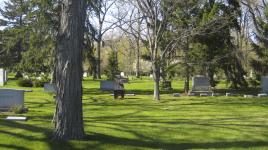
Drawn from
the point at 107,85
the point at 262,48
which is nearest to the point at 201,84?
the point at 107,85

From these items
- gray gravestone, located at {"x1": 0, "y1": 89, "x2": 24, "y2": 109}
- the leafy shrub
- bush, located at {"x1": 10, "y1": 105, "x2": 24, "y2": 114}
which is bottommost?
bush, located at {"x1": 10, "y1": 105, "x2": 24, "y2": 114}

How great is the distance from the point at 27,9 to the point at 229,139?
2132 cm

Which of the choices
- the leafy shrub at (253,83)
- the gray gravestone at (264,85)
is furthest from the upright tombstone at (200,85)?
the leafy shrub at (253,83)

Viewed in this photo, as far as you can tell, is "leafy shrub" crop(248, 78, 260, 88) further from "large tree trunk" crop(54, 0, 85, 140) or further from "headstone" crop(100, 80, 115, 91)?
"large tree trunk" crop(54, 0, 85, 140)

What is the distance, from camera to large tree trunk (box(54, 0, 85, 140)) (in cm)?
1116

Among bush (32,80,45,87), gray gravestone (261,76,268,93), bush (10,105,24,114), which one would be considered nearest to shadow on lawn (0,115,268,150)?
bush (10,105,24,114)

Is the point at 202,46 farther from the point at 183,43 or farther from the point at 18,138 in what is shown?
the point at 18,138

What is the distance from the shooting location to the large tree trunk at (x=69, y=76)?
11156 mm

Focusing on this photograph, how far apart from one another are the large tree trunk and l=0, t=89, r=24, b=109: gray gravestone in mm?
7488

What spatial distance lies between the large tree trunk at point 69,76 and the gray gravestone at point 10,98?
7.49m

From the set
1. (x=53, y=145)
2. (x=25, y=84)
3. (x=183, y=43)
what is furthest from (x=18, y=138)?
(x=25, y=84)

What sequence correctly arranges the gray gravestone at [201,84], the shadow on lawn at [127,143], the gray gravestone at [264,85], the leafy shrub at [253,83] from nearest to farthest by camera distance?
the shadow on lawn at [127,143], the gray gravestone at [201,84], the gray gravestone at [264,85], the leafy shrub at [253,83]

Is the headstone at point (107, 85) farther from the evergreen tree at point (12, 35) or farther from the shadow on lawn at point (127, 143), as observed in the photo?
the shadow on lawn at point (127, 143)

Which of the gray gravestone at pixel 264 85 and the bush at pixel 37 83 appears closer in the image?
the gray gravestone at pixel 264 85
